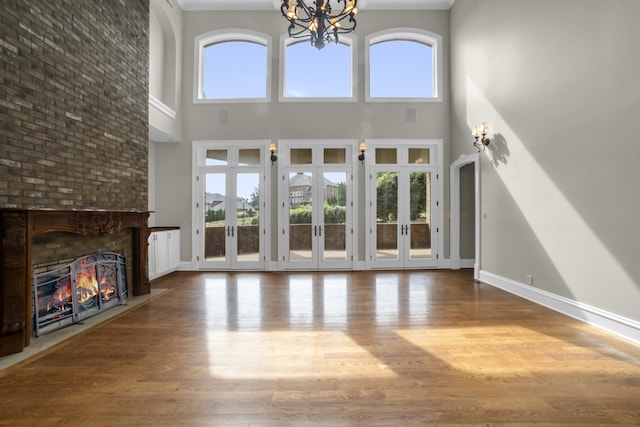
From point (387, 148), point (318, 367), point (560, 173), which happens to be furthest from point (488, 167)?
point (318, 367)

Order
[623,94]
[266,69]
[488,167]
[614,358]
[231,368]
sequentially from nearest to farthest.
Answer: [231,368] < [614,358] < [623,94] < [488,167] < [266,69]

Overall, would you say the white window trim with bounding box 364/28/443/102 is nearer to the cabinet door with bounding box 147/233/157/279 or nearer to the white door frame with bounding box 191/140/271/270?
the white door frame with bounding box 191/140/271/270

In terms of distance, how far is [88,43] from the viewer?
12.6ft

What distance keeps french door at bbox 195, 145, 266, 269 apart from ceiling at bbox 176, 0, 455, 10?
124 inches

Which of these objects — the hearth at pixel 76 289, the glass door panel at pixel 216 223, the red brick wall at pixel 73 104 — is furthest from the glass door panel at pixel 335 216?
the hearth at pixel 76 289

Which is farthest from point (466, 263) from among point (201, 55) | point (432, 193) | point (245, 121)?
point (201, 55)

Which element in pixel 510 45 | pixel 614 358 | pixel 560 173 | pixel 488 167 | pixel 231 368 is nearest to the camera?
pixel 231 368

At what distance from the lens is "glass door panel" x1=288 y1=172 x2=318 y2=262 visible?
7.14m

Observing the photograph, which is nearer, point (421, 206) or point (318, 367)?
point (318, 367)

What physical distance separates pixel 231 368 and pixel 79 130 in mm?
3263

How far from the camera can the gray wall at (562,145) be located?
3182 mm

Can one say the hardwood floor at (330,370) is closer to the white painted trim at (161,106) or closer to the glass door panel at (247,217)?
the glass door panel at (247,217)

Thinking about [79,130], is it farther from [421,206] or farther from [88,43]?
[421,206]

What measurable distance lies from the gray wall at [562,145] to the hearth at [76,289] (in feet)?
19.3
